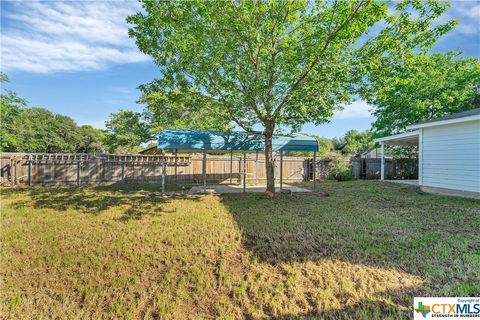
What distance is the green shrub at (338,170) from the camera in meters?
15.6

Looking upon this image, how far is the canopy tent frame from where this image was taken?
8.48 m

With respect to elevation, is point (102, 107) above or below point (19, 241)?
above

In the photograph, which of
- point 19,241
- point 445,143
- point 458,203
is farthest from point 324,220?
point 445,143

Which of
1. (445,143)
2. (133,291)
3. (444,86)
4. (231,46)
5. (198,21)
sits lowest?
(133,291)

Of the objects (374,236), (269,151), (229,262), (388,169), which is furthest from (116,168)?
(388,169)

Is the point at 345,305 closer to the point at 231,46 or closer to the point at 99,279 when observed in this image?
the point at 99,279

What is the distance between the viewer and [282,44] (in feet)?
22.6

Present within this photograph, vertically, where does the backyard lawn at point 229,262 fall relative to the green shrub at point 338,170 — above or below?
below

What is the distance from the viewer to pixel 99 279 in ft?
10.8

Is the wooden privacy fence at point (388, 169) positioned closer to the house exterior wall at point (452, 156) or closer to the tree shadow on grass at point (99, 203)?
the house exterior wall at point (452, 156)

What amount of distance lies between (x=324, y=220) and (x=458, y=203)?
510 centimetres

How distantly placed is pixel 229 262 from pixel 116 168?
10661 millimetres

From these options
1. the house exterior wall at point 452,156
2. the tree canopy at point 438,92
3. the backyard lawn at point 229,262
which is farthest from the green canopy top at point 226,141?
the tree canopy at point 438,92

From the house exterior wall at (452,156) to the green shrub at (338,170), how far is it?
5.41m
